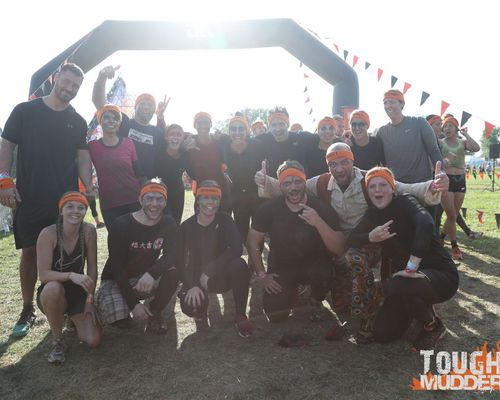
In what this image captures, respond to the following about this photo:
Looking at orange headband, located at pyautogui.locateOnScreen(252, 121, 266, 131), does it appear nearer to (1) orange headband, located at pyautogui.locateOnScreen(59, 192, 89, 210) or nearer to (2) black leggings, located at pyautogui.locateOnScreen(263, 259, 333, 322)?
(2) black leggings, located at pyautogui.locateOnScreen(263, 259, 333, 322)

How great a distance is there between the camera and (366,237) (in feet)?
11.1

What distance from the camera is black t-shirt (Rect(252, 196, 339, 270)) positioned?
392cm

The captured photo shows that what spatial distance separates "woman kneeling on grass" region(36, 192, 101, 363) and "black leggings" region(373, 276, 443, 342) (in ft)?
8.95

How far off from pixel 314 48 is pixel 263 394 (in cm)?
869

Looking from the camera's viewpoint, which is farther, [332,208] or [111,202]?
[111,202]

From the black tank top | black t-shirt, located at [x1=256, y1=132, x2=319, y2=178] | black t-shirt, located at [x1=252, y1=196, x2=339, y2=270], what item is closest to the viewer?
the black tank top

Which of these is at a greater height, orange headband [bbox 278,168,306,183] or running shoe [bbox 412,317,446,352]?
orange headband [bbox 278,168,306,183]

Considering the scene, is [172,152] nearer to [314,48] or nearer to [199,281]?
[199,281]

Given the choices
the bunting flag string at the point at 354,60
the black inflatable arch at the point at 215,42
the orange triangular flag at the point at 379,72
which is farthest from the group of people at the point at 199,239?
the bunting flag string at the point at 354,60

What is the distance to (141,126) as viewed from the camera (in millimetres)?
4883

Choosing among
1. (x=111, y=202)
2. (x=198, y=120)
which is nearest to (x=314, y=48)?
(x=198, y=120)

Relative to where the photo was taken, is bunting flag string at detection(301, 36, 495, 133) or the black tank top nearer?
the black tank top

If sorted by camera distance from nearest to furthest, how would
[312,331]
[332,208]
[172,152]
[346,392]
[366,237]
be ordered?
1. [346,392]
2. [366,237]
3. [312,331]
4. [332,208]
5. [172,152]

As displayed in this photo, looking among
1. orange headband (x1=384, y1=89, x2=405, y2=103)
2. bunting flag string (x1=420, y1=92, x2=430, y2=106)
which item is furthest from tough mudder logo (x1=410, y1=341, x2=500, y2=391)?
bunting flag string (x1=420, y1=92, x2=430, y2=106)
